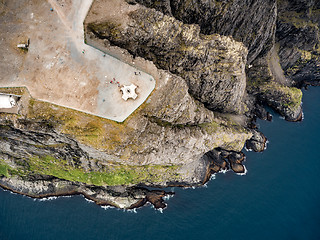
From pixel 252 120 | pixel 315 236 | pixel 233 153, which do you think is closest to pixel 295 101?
pixel 252 120

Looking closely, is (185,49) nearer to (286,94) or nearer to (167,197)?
(167,197)

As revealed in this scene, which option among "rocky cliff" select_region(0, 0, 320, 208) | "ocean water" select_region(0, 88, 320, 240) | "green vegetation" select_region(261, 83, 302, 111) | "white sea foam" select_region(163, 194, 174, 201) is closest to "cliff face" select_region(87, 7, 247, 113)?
"rocky cliff" select_region(0, 0, 320, 208)

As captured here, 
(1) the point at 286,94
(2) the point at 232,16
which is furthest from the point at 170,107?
(1) the point at 286,94

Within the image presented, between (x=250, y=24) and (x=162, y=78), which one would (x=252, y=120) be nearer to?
(x=250, y=24)

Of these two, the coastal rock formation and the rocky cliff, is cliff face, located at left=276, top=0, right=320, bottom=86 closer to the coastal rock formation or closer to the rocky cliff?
the rocky cliff

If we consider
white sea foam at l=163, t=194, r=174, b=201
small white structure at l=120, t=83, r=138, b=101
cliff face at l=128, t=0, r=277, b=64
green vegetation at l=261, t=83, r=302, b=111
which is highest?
cliff face at l=128, t=0, r=277, b=64

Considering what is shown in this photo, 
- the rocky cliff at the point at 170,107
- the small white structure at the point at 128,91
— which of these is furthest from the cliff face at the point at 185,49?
the small white structure at the point at 128,91

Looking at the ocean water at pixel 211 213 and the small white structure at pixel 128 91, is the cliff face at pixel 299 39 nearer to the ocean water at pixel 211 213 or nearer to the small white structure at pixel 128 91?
the ocean water at pixel 211 213
